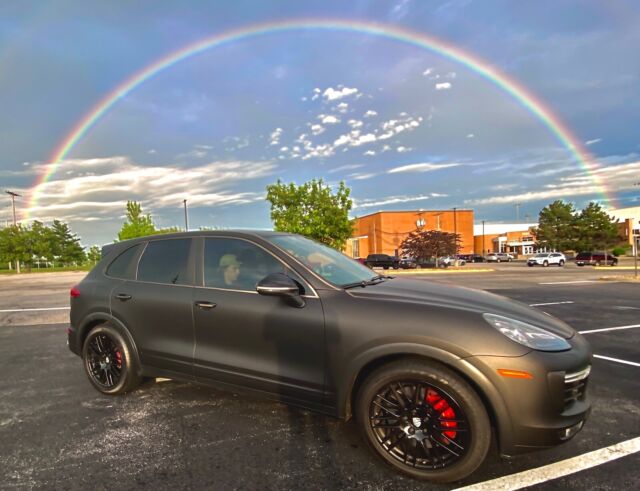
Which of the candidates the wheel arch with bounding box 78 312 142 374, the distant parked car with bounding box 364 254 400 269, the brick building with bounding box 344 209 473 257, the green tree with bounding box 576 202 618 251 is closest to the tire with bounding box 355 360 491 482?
the wheel arch with bounding box 78 312 142 374

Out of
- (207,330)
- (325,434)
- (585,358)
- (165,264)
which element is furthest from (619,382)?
(165,264)

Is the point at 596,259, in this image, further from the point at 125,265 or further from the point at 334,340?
the point at 125,265

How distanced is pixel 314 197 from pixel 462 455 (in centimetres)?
2981

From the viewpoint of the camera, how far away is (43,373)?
491cm

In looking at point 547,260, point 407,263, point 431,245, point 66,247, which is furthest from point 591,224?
point 66,247

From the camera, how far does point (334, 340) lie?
272 centimetres

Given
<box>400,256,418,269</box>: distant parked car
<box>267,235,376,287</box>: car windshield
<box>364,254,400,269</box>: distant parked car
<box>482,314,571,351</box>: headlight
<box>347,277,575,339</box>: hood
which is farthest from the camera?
<box>400,256,418,269</box>: distant parked car

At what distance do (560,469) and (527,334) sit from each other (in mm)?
965

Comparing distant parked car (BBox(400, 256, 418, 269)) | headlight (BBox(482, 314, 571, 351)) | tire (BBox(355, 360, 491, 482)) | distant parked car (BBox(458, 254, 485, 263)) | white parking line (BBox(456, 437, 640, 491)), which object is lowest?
distant parked car (BBox(458, 254, 485, 263))

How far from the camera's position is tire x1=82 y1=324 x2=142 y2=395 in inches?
148

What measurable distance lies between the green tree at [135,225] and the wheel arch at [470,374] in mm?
48873

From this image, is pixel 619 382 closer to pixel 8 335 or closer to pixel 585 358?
pixel 585 358

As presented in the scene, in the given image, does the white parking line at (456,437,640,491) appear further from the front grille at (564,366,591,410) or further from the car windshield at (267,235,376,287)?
the car windshield at (267,235,376,287)

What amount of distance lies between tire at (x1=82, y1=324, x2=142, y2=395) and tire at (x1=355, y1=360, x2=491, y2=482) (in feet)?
7.72
